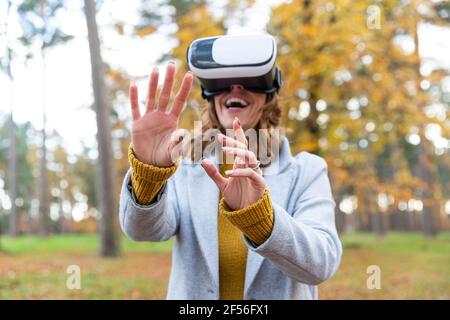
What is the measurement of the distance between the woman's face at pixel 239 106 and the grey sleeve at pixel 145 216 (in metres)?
0.36

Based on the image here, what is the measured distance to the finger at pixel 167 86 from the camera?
52.9 inches

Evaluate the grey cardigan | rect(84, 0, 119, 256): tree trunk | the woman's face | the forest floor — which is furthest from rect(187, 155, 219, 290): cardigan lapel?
rect(84, 0, 119, 256): tree trunk

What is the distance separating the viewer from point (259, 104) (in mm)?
1790

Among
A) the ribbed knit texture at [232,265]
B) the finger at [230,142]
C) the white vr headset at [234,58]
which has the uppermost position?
the white vr headset at [234,58]

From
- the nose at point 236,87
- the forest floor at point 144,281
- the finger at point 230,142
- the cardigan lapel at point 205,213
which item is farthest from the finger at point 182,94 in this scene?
the forest floor at point 144,281

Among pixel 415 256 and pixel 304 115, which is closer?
pixel 304 115

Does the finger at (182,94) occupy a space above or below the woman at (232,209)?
above

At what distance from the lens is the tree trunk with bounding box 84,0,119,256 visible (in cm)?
865

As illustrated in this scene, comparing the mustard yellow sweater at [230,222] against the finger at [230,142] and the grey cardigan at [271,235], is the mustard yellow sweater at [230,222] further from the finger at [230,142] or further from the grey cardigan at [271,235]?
the finger at [230,142]

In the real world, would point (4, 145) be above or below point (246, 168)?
above

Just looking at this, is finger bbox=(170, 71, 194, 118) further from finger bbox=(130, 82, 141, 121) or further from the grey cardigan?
the grey cardigan
